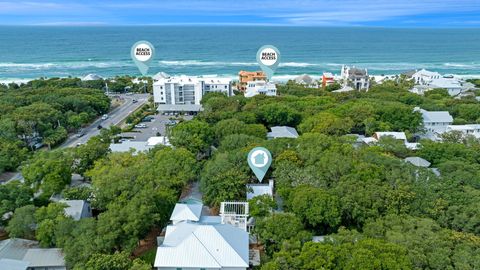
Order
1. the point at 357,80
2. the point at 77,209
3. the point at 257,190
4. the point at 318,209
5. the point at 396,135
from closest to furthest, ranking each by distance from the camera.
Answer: the point at 318,209 < the point at 77,209 < the point at 257,190 < the point at 396,135 < the point at 357,80

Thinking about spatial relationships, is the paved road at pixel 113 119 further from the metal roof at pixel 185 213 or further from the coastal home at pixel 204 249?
the coastal home at pixel 204 249

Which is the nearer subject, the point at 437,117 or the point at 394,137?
the point at 394,137

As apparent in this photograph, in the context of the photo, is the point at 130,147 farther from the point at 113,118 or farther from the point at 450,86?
the point at 450,86

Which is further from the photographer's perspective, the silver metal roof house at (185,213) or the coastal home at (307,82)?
the coastal home at (307,82)

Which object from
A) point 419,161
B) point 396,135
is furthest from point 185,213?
point 396,135

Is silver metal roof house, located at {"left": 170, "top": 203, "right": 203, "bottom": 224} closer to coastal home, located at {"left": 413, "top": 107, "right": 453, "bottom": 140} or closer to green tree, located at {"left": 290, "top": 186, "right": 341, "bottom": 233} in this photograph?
green tree, located at {"left": 290, "top": 186, "right": 341, "bottom": 233}

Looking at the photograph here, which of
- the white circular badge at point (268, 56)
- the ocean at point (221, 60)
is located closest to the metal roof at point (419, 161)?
the white circular badge at point (268, 56)

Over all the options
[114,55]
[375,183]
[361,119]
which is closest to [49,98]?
[361,119]
